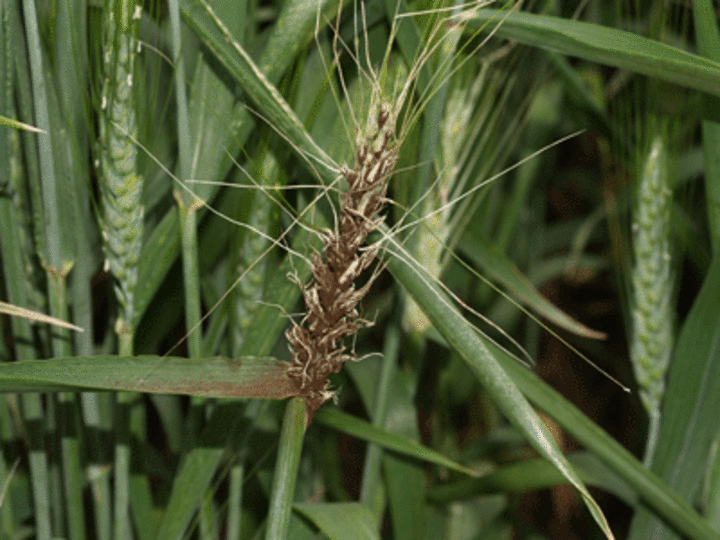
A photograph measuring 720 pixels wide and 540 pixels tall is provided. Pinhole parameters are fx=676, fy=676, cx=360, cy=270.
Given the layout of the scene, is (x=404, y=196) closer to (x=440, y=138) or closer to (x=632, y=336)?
(x=440, y=138)

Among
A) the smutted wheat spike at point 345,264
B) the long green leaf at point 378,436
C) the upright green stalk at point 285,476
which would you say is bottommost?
the long green leaf at point 378,436

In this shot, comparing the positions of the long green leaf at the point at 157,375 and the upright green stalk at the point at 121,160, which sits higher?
the upright green stalk at the point at 121,160

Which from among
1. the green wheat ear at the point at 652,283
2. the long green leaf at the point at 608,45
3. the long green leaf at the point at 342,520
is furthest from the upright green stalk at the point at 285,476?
the green wheat ear at the point at 652,283

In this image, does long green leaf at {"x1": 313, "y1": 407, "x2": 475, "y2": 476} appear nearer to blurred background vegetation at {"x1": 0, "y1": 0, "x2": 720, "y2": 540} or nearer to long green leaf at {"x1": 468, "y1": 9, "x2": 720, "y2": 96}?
blurred background vegetation at {"x1": 0, "y1": 0, "x2": 720, "y2": 540}

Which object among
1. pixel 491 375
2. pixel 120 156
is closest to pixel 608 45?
pixel 491 375

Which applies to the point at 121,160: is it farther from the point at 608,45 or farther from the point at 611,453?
the point at 611,453

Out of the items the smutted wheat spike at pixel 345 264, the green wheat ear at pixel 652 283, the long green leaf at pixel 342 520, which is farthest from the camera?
the green wheat ear at pixel 652 283

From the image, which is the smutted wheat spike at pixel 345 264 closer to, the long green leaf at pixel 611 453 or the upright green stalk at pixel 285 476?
the upright green stalk at pixel 285 476

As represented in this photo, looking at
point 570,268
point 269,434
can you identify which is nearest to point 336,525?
point 269,434
